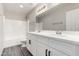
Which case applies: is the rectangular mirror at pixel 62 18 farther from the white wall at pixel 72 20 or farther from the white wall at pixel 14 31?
the white wall at pixel 14 31

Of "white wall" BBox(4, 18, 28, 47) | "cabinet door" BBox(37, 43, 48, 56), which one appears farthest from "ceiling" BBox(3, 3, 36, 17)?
"cabinet door" BBox(37, 43, 48, 56)

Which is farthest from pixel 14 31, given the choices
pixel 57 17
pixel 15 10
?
pixel 57 17

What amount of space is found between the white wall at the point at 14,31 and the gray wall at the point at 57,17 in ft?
3.10

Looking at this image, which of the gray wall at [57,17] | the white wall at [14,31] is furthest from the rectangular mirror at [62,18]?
the white wall at [14,31]

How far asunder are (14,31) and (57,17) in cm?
189

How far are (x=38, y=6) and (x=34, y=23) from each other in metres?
0.64

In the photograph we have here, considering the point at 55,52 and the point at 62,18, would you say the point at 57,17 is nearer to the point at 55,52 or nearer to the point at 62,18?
the point at 62,18

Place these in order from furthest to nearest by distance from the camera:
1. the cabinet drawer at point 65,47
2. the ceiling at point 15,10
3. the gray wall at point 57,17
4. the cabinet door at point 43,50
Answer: the ceiling at point 15,10, the gray wall at point 57,17, the cabinet door at point 43,50, the cabinet drawer at point 65,47

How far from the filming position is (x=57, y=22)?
211 centimetres

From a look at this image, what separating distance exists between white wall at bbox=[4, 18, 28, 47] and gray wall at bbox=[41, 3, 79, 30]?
945 mm

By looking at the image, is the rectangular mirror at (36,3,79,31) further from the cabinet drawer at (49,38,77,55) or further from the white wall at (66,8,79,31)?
the cabinet drawer at (49,38,77,55)

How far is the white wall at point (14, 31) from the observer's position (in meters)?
3.09

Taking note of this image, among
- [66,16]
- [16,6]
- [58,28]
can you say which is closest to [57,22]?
[58,28]

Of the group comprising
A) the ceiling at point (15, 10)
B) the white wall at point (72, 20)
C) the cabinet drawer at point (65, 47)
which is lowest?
the cabinet drawer at point (65, 47)
